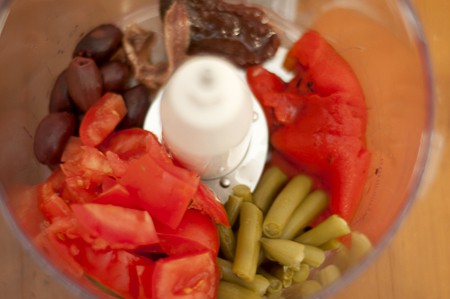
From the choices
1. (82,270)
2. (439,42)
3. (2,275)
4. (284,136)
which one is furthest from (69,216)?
(439,42)

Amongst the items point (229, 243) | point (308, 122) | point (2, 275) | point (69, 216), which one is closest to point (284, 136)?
point (308, 122)

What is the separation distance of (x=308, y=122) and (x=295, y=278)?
0.19m

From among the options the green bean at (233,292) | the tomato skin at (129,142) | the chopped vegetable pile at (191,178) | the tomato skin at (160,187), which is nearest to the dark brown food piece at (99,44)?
the chopped vegetable pile at (191,178)

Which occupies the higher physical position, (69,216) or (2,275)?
(69,216)

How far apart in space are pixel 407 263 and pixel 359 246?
0.13 m

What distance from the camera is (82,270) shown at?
57cm

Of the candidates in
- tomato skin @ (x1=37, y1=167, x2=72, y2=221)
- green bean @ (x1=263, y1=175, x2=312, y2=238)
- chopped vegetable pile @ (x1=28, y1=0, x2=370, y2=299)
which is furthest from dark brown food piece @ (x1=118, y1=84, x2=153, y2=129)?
green bean @ (x1=263, y1=175, x2=312, y2=238)

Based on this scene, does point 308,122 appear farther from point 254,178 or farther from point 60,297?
point 60,297

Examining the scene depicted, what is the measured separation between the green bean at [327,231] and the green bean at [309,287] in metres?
0.05

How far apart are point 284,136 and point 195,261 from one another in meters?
0.23

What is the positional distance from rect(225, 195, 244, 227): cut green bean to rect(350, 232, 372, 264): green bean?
131 millimetres

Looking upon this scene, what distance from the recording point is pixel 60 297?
0.68 meters

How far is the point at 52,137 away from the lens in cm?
68

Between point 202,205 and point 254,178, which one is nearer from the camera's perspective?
point 202,205
